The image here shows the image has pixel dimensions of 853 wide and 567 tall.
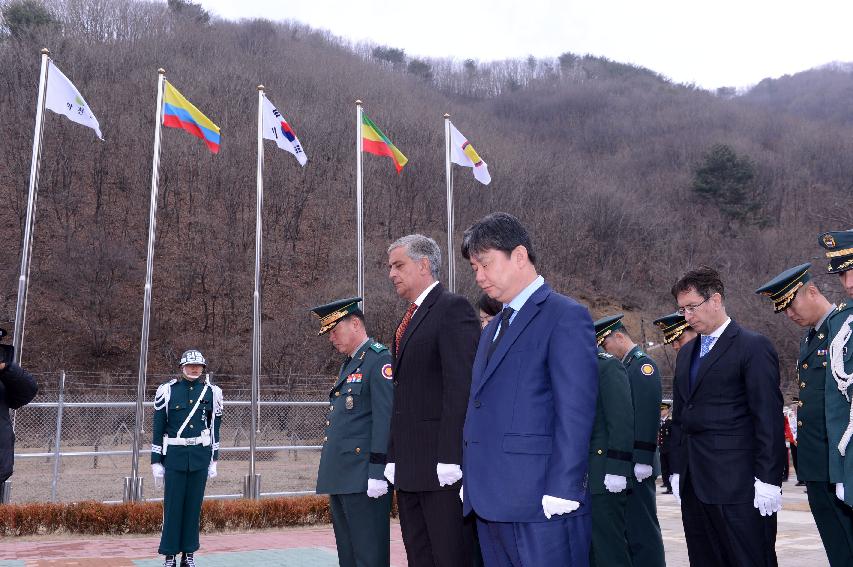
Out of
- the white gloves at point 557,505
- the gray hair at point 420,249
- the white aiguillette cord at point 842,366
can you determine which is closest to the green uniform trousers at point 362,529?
the gray hair at point 420,249

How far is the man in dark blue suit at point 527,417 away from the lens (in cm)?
308

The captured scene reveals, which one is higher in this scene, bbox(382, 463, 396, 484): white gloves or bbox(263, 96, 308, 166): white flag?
bbox(263, 96, 308, 166): white flag

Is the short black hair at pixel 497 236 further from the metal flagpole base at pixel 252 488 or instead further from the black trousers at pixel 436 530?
the metal flagpole base at pixel 252 488

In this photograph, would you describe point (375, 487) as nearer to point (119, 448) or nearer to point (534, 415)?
point (534, 415)

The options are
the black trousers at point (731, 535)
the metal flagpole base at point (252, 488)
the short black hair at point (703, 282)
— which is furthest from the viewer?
the metal flagpole base at point (252, 488)

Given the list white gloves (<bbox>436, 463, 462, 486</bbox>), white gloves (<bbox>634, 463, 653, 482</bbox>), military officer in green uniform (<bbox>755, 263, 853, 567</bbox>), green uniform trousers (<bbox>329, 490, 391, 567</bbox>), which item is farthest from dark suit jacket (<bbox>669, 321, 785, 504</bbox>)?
green uniform trousers (<bbox>329, 490, 391, 567</bbox>)

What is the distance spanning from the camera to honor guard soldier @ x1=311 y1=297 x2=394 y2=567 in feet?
15.9

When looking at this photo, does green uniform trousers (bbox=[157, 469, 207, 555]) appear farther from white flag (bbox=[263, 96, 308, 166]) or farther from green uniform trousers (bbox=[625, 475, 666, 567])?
white flag (bbox=[263, 96, 308, 166])

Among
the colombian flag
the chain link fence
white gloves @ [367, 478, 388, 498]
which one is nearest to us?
white gloves @ [367, 478, 388, 498]

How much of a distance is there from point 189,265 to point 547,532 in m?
39.0

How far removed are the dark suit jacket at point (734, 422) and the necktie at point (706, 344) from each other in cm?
8

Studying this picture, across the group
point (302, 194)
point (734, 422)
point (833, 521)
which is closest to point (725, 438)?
point (734, 422)

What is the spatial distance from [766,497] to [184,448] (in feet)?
17.1

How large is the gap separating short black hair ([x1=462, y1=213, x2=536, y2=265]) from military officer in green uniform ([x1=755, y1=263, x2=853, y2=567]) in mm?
1887
